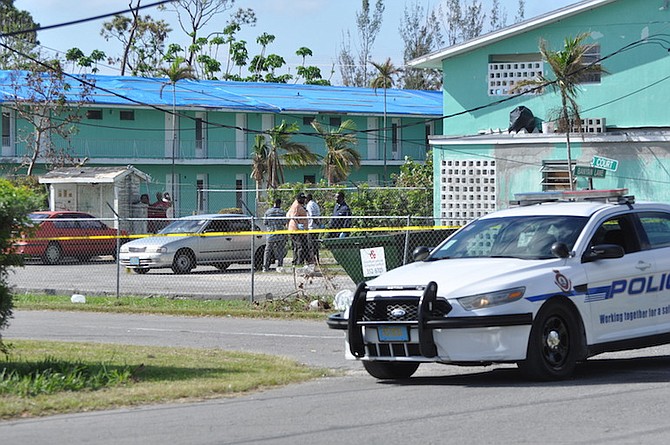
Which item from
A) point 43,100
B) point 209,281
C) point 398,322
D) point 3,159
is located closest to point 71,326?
point 209,281

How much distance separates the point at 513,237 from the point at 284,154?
140 ft

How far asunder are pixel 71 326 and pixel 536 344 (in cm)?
979

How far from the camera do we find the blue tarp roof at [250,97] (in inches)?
2186

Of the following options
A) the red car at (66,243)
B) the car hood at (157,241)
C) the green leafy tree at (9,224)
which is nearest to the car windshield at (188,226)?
the car hood at (157,241)

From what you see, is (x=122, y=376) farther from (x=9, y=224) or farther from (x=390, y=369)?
(x=390, y=369)

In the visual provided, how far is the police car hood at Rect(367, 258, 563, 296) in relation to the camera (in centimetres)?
1076

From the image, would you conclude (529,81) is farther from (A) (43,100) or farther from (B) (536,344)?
(A) (43,100)

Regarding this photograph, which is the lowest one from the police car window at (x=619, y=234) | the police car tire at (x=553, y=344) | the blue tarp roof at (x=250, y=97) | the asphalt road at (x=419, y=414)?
the asphalt road at (x=419, y=414)

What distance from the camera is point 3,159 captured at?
53.8 metres

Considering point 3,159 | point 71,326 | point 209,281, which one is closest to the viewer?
point 71,326

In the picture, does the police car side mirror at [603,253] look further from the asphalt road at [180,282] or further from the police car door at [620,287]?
the asphalt road at [180,282]

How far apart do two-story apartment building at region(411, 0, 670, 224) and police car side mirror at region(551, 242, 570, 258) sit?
1889 centimetres

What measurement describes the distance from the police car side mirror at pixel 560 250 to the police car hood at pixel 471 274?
7 centimetres

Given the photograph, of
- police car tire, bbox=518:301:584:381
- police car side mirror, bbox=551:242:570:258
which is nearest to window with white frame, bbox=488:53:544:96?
police car side mirror, bbox=551:242:570:258
